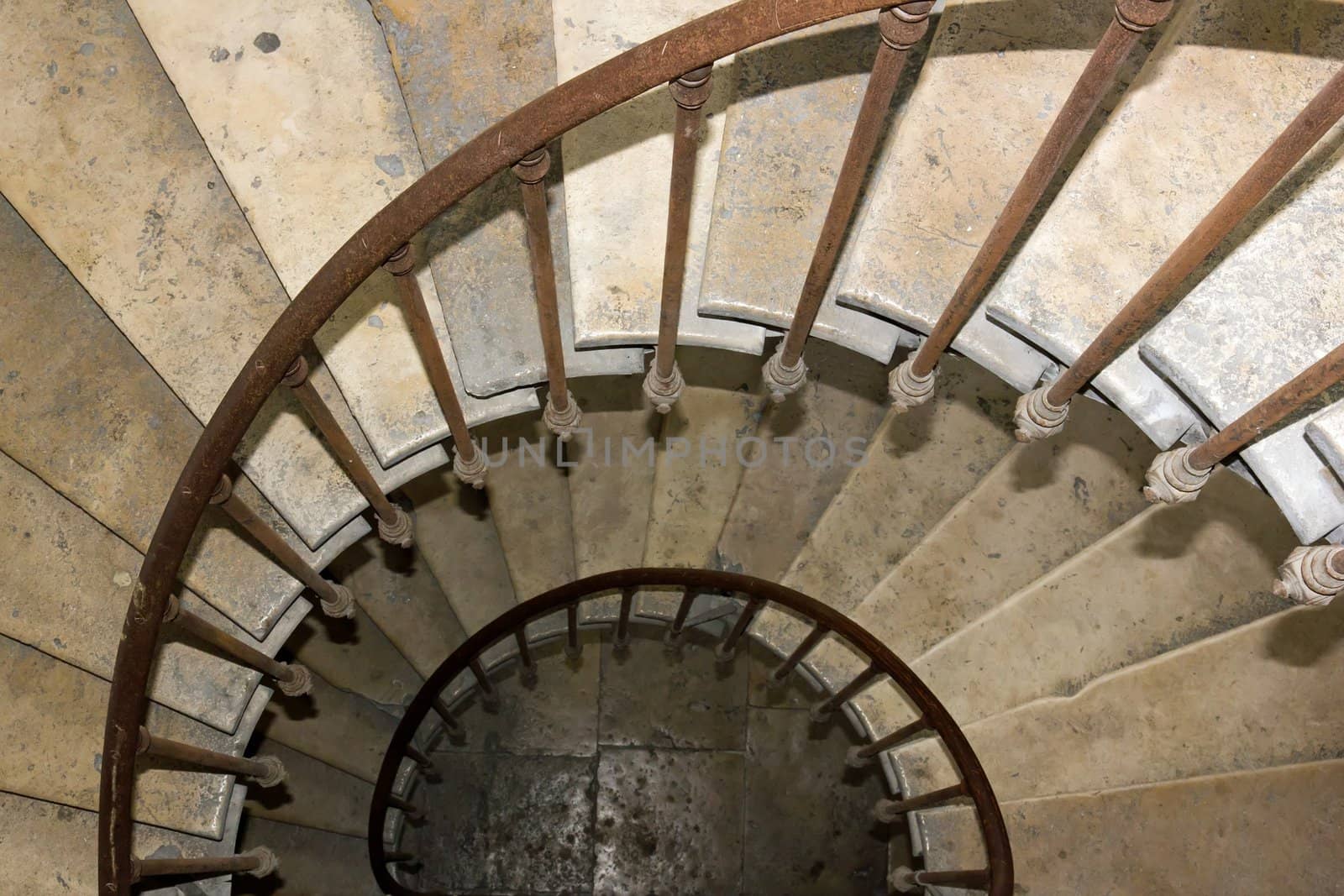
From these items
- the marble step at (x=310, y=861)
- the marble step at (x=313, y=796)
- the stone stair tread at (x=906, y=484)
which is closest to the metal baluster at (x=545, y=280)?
the stone stair tread at (x=906, y=484)

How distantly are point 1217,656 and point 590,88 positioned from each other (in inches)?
127

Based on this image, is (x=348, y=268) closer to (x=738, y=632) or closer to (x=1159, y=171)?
(x=1159, y=171)

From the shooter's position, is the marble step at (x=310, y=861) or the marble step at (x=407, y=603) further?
the marble step at (x=407, y=603)

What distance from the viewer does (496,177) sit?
2990mm

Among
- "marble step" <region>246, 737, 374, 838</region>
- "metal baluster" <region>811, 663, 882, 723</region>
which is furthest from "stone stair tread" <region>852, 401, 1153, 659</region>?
"marble step" <region>246, 737, 374, 838</region>

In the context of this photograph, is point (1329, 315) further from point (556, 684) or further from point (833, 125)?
point (556, 684)

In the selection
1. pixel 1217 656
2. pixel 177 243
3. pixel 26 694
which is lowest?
pixel 26 694

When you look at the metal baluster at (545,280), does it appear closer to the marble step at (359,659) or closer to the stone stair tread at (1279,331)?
the stone stair tread at (1279,331)

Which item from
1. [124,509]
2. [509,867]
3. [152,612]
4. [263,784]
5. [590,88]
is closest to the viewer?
[590,88]

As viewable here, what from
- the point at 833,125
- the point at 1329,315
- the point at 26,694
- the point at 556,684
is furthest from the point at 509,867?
the point at 1329,315

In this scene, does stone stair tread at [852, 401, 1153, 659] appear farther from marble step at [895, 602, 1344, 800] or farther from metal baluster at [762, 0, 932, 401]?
metal baluster at [762, 0, 932, 401]

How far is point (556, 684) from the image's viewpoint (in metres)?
5.48

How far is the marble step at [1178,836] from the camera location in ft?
11.9

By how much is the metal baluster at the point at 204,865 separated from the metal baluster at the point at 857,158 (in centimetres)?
220
